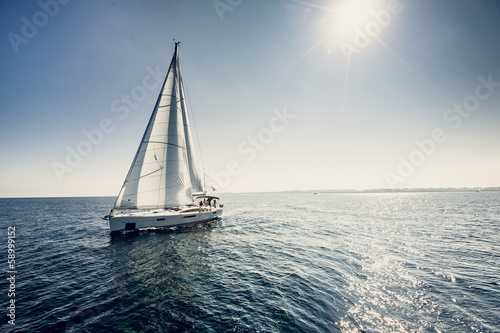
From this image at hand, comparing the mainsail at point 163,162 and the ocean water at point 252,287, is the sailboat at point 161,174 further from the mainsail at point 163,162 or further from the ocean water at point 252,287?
the ocean water at point 252,287

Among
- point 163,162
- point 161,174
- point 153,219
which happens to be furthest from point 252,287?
point 163,162

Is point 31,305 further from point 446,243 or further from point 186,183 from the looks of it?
point 446,243

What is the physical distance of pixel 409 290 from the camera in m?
11.0

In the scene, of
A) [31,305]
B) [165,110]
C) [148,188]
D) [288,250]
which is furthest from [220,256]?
[165,110]

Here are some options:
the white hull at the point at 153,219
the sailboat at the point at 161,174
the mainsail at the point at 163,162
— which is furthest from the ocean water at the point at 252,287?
the mainsail at the point at 163,162

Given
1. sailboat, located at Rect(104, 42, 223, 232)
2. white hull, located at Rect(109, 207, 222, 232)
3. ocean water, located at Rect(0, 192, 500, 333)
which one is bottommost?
ocean water, located at Rect(0, 192, 500, 333)

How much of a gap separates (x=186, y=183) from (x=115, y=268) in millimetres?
15360

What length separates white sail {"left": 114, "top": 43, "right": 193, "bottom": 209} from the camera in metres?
24.2

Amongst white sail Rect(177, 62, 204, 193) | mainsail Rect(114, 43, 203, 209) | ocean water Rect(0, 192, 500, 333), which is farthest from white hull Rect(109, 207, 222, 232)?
white sail Rect(177, 62, 204, 193)

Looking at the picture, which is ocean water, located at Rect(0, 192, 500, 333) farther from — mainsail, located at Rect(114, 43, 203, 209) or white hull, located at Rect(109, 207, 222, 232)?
mainsail, located at Rect(114, 43, 203, 209)

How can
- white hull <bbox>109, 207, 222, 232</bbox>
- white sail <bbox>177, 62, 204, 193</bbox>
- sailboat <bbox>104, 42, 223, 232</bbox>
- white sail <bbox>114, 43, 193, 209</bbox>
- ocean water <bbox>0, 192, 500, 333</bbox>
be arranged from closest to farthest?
ocean water <bbox>0, 192, 500, 333</bbox>
white hull <bbox>109, 207, 222, 232</bbox>
sailboat <bbox>104, 42, 223, 232</bbox>
white sail <bbox>114, 43, 193, 209</bbox>
white sail <bbox>177, 62, 204, 193</bbox>

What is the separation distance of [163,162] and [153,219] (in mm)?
7635

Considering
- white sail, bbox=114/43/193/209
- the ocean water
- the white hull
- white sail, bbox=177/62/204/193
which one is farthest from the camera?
white sail, bbox=177/62/204/193

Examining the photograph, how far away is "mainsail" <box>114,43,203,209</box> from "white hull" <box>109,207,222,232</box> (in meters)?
1.23
